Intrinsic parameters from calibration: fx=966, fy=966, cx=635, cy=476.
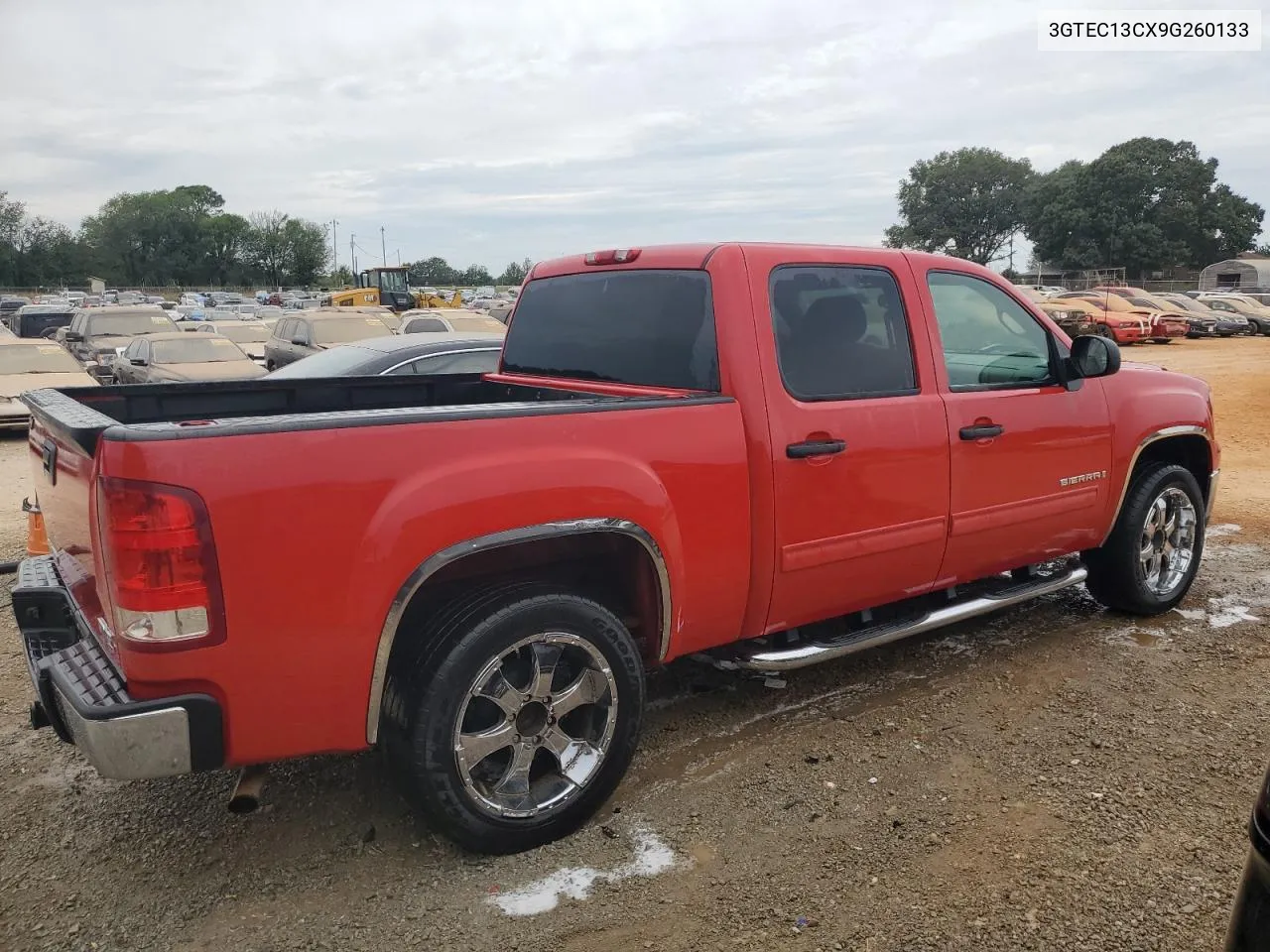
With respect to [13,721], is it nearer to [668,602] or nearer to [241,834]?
[241,834]

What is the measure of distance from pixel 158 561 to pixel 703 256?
7.08 feet

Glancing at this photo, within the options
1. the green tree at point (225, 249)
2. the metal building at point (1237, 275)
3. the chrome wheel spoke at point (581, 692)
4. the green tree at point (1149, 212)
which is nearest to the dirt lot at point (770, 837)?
the chrome wheel spoke at point (581, 692)

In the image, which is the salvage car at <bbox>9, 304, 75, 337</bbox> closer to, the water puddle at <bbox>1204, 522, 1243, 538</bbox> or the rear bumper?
the rear bumper

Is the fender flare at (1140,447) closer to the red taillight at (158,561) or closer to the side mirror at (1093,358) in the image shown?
the side mirror at (1093,358)

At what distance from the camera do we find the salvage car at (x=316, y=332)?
14.7 meters

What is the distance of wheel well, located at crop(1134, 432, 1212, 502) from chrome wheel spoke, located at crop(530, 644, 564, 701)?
11.5ft

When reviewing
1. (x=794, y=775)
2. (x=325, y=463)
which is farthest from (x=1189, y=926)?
Answer: (x=325, y=463)

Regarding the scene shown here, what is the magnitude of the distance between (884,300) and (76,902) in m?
3.52

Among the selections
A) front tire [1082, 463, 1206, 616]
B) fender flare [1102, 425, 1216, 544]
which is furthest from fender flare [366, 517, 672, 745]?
front tire [1082, 463, 1206, 616]

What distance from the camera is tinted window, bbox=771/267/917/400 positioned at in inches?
143

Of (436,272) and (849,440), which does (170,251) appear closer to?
(436,272)

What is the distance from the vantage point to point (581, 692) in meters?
3.14

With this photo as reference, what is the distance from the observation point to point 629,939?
2.69 metres

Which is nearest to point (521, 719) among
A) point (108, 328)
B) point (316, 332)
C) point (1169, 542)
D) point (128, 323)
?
point (1169, 542)
